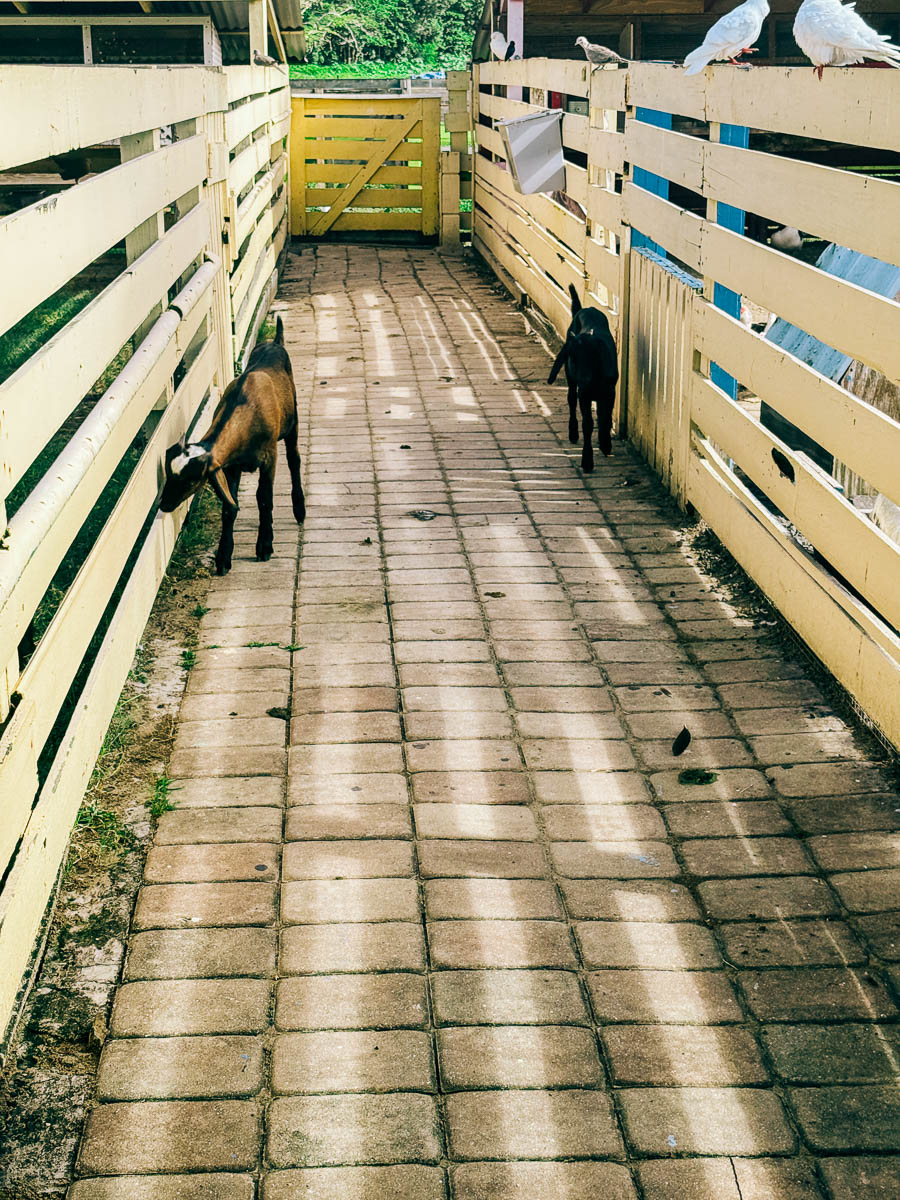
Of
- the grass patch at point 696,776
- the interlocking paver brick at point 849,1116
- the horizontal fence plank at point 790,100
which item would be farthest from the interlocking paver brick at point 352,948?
the horizontal fence plank at point 790,100

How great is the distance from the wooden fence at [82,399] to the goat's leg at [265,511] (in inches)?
14.3

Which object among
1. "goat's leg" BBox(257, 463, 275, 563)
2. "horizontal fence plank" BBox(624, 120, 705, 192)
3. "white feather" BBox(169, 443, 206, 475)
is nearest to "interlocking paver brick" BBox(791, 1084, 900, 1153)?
"white feather" BBox(169, 443, 206, 475)

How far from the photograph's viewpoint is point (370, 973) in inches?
116

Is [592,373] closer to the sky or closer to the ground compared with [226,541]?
closer to the sky

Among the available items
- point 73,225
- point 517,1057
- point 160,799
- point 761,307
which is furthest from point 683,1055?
point 761,307

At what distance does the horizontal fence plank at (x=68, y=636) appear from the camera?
2709mm

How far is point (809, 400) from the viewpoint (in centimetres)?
426

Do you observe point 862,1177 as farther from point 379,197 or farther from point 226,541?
point 379,197

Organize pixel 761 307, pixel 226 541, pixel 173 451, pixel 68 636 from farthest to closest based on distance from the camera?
pixel 226 541
pixel 173 451
pixel 761 307
pixel 68 636

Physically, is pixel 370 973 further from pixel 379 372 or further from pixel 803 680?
pixel 379 372

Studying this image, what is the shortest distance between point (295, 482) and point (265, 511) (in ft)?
1.93

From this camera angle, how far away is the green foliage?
39.6 meters

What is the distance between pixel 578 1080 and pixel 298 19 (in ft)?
54.9

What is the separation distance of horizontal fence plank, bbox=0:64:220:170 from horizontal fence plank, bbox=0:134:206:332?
12 cm
